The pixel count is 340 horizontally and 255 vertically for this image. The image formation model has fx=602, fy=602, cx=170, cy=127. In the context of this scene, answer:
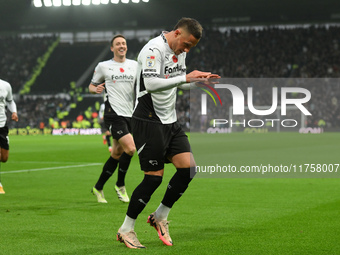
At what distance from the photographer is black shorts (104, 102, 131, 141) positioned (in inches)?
335

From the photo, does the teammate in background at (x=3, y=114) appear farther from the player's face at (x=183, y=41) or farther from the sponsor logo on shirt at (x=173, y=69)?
the player's face at (x=183, y=41)

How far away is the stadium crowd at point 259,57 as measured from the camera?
142 ft

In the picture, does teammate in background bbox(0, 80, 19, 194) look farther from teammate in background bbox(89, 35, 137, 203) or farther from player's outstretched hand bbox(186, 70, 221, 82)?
player's outstretched hand bbox(186, 70, 221, 82)

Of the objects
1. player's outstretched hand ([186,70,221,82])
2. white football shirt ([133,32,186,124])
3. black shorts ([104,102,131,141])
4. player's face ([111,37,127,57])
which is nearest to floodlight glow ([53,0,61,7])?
player's face ([111,37,127,57])

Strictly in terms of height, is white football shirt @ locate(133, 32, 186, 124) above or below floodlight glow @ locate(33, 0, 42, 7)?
below

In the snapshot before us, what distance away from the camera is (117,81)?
8.78 metres

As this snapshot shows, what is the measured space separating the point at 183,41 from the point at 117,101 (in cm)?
366

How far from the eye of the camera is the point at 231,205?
8094 millimetres

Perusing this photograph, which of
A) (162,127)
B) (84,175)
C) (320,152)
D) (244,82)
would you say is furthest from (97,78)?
(244,82)

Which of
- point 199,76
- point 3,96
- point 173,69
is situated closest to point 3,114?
point 3,96

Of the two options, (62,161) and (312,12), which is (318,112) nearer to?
(312,12)

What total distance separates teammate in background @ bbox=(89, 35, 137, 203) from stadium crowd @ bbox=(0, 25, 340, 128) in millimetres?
32463

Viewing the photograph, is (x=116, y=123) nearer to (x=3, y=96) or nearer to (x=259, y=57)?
(x=3, y=96)

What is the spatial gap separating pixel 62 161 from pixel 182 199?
858cm
